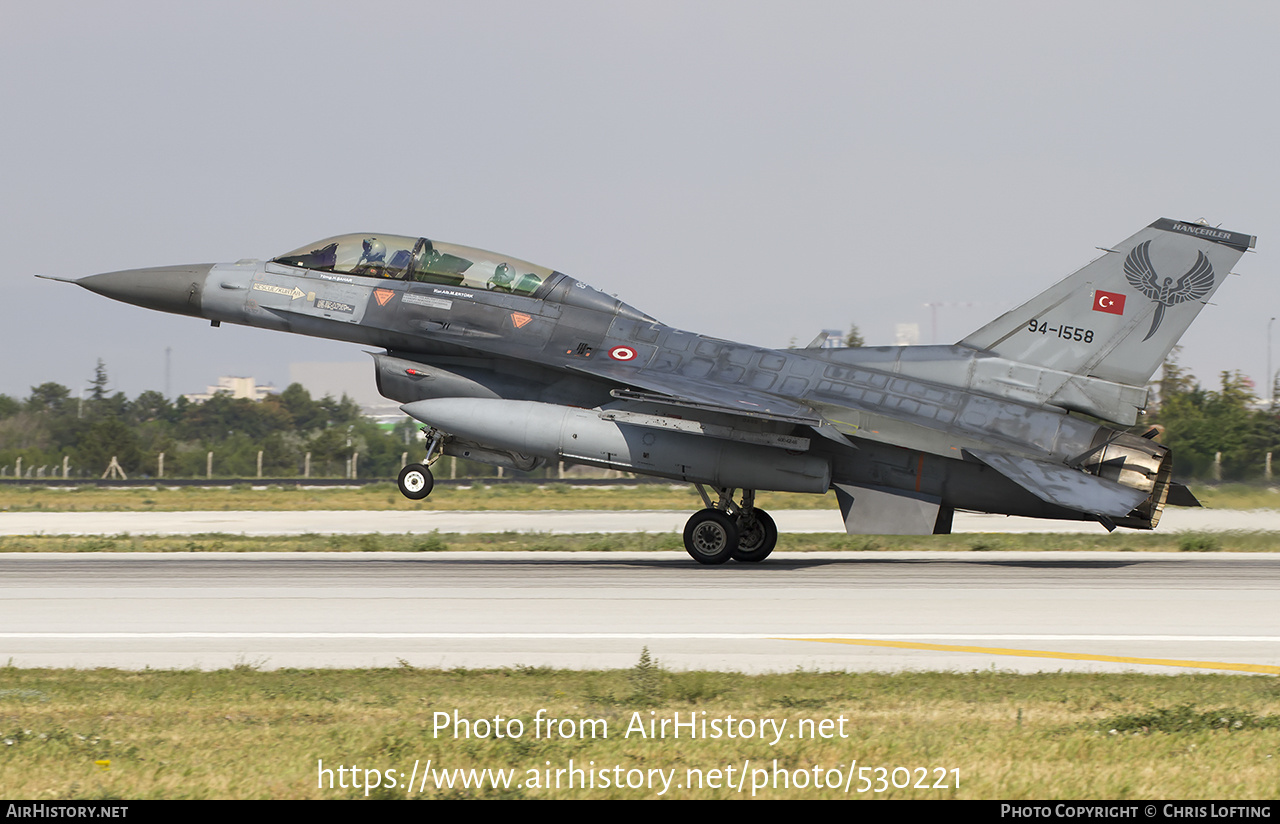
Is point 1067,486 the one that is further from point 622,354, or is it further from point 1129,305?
point 622,354

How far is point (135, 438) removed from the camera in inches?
2982

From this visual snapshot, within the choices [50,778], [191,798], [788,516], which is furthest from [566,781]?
[788,516]

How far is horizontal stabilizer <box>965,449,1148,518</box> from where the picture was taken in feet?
51.3

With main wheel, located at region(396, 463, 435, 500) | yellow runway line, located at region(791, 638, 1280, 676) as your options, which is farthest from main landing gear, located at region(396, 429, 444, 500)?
yellow runway line, located at region(791, 638, 1280, 676)

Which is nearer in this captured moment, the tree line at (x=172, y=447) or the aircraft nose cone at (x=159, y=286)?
the aircraft nose cone at (x=159, y=286)

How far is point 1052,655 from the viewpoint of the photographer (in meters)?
9.93

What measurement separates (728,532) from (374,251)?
6.98 metres

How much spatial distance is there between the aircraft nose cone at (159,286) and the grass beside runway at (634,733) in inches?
402

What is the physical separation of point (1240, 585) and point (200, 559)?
50.5ft

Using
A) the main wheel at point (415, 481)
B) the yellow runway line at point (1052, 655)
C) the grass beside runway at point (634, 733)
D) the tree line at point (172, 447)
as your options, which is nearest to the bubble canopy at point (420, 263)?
the main wheel at point (415, 481)

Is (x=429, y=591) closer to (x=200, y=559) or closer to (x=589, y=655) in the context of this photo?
(x=589, y=655)

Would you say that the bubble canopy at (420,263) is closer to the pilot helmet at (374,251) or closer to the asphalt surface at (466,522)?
the pilot helmet at (374,251)

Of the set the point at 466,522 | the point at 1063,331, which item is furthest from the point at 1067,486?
the point at 466,522

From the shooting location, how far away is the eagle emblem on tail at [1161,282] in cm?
1664
